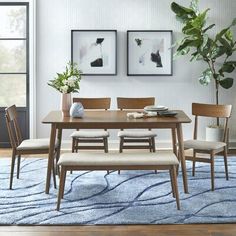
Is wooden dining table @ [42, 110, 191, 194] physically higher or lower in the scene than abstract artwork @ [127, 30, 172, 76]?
→ lower

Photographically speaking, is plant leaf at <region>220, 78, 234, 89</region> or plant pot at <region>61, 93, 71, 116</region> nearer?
plant pot at <region>61, 93, 71, 116</region>

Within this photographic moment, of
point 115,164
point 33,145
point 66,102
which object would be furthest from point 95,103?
point 115,164

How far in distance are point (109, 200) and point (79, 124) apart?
71cm

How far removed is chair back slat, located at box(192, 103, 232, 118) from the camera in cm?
479

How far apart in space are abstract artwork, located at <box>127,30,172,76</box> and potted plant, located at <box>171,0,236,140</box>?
0.27 meters

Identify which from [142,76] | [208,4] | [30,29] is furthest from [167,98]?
[30,29]

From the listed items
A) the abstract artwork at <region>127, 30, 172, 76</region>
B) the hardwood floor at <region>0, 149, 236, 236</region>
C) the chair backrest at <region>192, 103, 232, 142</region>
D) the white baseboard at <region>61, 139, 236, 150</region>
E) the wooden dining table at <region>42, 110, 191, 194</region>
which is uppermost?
the abstract artwork at <region>127, 30, 172, 76</region>

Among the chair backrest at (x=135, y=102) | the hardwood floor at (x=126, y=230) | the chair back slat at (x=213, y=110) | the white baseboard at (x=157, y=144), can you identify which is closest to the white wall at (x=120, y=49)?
the white baseboard at (x=157, y=144)

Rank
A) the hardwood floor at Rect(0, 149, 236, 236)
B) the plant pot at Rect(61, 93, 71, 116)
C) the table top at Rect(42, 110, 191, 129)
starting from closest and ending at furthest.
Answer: the hardwood floor at Rect(0, 149, 236, 236), the table top at Rect(42, 110, 191, 129), the plant pot at Rect(61, 93, 71, 116)

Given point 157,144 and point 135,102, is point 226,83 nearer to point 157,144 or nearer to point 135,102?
point 157,144

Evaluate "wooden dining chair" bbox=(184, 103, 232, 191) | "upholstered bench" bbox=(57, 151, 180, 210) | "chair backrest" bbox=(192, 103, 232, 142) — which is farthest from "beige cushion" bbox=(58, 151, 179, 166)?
"chair backrest" bbox=(192, 103, 232, 142)

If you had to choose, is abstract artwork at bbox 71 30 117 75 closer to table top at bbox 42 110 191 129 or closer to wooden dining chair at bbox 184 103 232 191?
wooden dining chair at bbox 184 103 232 191

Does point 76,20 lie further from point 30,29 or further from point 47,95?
point 47,95

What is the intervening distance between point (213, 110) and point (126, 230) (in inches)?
79.2
